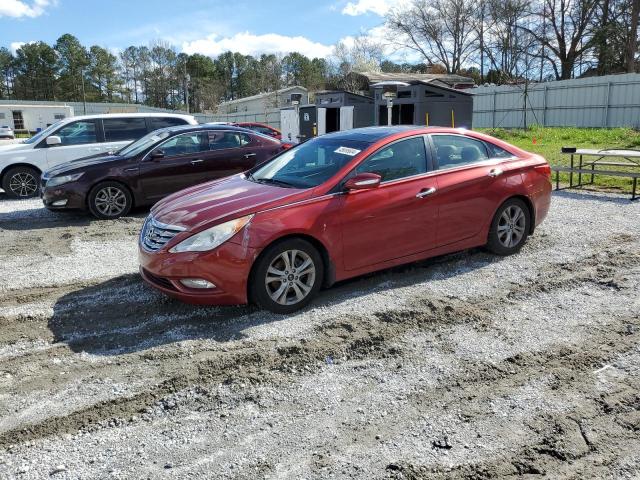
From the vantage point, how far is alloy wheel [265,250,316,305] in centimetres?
470

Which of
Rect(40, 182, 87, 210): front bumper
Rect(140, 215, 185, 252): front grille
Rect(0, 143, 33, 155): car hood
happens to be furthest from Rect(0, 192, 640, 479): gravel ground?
Rect(0, 143, 33, 155): car hood

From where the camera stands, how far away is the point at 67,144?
11.8 metres

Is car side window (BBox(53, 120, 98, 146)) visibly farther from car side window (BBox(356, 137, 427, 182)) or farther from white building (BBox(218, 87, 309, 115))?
white building (BBox(218, 87, 309, 115))

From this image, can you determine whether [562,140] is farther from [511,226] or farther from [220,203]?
[220,203]

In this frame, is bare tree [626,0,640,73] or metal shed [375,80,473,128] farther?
bare tree [626,0,640,73]

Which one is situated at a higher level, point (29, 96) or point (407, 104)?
point (29, 96)

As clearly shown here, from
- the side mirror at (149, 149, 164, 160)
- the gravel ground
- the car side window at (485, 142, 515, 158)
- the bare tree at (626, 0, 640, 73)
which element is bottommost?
the gravel ground

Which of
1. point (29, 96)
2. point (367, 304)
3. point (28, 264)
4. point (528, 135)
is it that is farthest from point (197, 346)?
point (29, 96)

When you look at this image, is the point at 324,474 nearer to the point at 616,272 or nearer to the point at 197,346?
the point at 197,346

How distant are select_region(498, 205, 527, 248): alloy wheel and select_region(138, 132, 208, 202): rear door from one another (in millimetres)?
5493

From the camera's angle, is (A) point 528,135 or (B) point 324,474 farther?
(A) point 528,135

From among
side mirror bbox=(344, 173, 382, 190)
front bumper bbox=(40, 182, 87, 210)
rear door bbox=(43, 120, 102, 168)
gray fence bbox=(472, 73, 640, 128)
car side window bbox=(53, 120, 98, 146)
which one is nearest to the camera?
side mirror bbox=(344, 173, 382, 190)

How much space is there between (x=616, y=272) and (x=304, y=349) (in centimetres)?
359

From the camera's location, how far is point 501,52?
45.9 m
